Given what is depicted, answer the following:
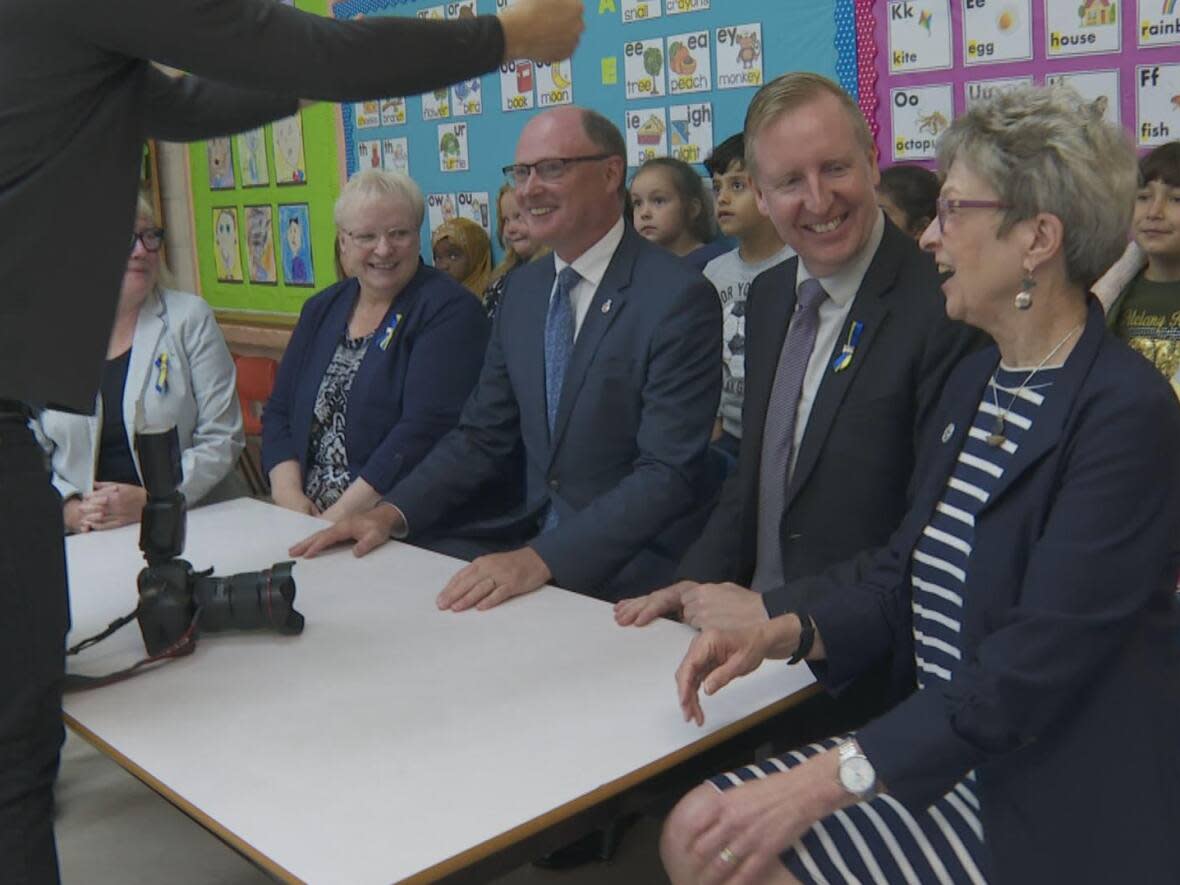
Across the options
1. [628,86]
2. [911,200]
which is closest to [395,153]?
[628,86]

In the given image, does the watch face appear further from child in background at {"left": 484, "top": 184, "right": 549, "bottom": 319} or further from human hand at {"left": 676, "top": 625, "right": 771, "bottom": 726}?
child in background at {"left": 484, "top": 184, "right": 549, "bottom": 319}

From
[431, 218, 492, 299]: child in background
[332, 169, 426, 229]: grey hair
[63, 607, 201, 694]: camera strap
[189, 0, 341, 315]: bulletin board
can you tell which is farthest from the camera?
[189, 0, 341, 315]: bulletin board

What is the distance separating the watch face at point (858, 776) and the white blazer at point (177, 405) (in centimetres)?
210

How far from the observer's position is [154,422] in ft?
9.89

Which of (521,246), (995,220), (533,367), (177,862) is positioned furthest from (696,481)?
(521,246)

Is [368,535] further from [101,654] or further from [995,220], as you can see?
[995,220]

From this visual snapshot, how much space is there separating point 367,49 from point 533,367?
1.19m

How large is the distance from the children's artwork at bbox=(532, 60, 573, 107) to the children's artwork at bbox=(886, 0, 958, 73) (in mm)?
1301

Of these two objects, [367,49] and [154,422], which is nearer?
[367,49]

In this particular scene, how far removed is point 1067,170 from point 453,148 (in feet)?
11.4

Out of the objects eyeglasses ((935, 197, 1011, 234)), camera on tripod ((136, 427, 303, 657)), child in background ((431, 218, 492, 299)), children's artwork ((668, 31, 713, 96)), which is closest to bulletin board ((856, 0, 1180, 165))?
children's artwork ((668, 31, 713, 96))

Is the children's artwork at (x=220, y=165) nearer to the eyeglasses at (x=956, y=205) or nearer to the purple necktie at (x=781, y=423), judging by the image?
the purple necktie at (x=781, y=423)

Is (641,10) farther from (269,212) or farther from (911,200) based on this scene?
(269,212)

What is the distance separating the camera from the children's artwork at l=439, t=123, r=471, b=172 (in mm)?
4613
